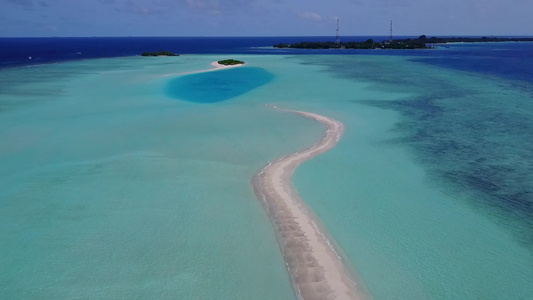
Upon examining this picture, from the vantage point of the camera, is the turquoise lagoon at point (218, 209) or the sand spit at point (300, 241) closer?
the sand spit at point (300, 241)

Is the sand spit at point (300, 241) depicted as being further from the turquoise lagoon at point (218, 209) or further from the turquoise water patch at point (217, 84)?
the turquoise water patch at point (217, 84)

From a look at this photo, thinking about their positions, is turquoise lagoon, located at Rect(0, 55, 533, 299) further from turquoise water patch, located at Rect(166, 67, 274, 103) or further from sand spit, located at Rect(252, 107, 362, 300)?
turquoise water patch, located at Rect(166, 67, 274, 103)

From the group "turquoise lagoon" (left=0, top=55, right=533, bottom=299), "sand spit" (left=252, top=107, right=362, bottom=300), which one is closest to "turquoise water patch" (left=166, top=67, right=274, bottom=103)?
"turquoise lagoon" (left=0, top=55, right=533, bottom=299)

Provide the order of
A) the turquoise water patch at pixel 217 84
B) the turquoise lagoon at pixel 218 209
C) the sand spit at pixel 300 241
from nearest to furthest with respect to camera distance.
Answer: the sand spit at pixel 300 241 < the turquoise lagoon at pixel 218 209 < the turquoise water patch at pixel 217 84

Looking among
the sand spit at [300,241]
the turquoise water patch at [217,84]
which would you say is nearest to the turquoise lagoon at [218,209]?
the sand spit at [300,241]

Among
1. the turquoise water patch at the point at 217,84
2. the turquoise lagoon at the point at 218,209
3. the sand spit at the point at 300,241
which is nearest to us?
the sand spit at the point at 300,241

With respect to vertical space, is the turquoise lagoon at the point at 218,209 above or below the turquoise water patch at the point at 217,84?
below

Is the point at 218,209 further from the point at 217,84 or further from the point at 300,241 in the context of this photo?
the point at 217,84
